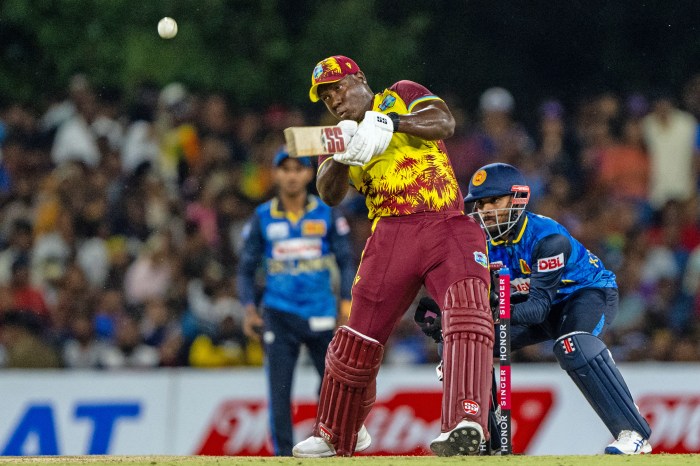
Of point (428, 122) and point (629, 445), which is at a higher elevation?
point (428, 122)

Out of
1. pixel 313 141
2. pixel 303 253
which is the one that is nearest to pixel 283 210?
pixel 303 253

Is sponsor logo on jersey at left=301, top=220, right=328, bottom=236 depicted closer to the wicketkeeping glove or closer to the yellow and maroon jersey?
the wicketkeeping glove

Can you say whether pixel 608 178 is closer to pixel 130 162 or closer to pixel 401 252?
pixel 130 162

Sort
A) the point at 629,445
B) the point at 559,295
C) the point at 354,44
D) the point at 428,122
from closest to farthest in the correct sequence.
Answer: the point at 428,122
the point at 629,445
the point at 559,295
the point at 354,44

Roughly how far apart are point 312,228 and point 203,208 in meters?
4.20

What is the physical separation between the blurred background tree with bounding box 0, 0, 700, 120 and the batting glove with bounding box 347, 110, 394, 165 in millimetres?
9418

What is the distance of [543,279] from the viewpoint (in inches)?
304

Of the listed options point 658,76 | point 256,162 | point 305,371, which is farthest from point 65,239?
point 658,76

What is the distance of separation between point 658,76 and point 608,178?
2413mm

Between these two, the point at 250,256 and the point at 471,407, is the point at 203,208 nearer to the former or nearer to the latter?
the point at 250,256

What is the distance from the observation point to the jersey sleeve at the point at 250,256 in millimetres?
10641

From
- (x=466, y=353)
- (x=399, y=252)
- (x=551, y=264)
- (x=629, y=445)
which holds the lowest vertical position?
(x=629, y=445)

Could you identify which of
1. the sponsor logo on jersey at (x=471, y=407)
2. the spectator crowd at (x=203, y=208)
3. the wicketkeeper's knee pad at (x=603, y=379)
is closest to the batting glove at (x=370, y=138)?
the sponsor logo on jersey at (x=471, y=407)

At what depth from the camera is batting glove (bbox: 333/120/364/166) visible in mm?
6754
